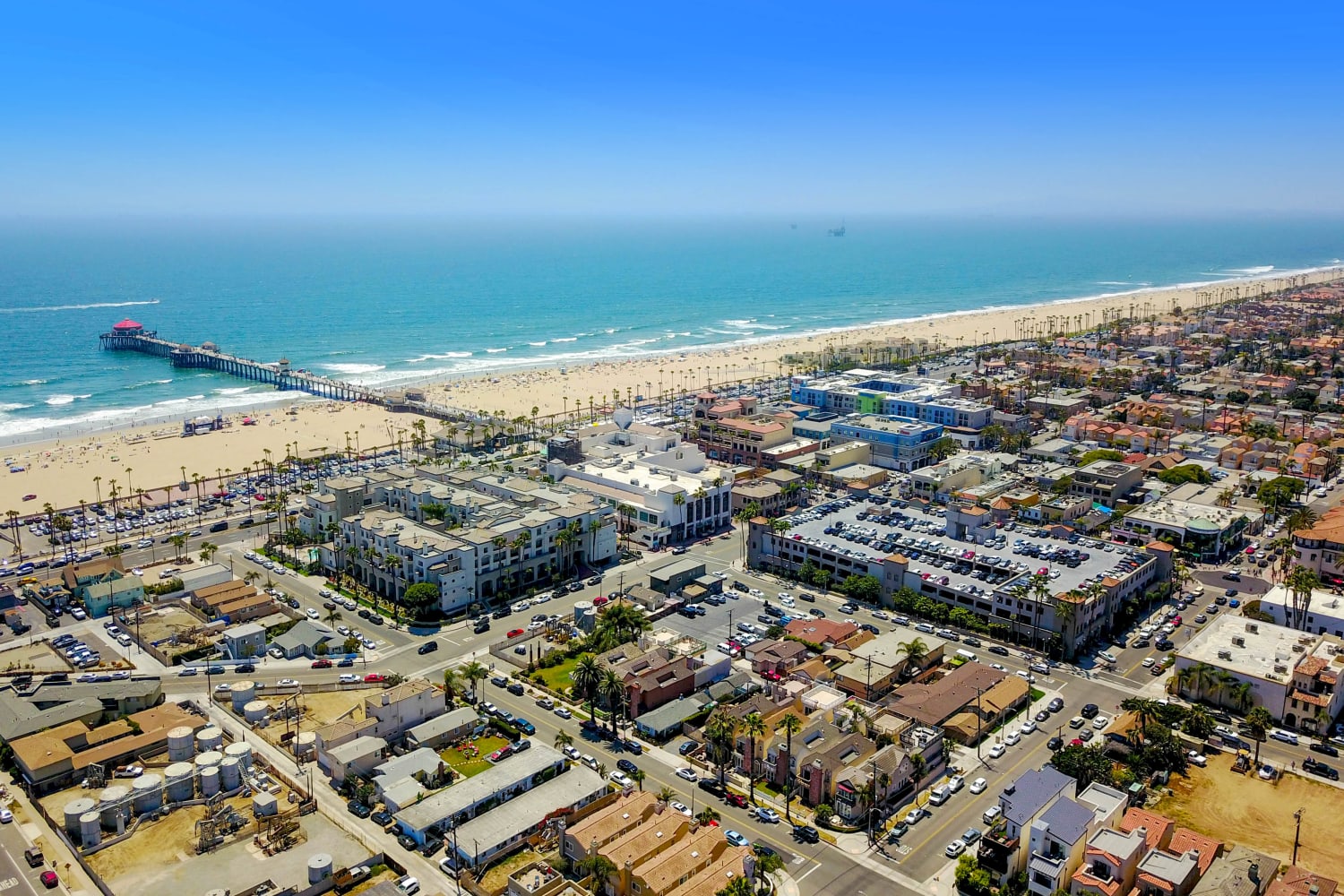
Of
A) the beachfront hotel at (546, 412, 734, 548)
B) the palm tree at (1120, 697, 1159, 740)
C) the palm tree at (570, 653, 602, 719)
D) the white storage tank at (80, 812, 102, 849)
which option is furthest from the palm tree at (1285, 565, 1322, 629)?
the white storage tank at (80, 812, 102, 849)

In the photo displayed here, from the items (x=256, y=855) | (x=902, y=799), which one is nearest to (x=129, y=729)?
(x=256, y=855)

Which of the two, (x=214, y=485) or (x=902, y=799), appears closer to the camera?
(x=902, y=799)

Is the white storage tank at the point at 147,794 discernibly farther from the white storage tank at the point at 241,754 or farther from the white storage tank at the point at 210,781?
the white storage tank at the point at 241,754

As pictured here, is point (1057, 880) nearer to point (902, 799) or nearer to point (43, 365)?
point (902, 799)

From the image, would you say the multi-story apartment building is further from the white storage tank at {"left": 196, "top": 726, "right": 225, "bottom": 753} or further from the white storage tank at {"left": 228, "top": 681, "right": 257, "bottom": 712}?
the white storage tank at {"left": 196, "top": 726, "right": 225, "bottom": 753}

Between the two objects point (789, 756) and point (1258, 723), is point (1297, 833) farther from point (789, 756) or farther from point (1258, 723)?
point (789, 756)
